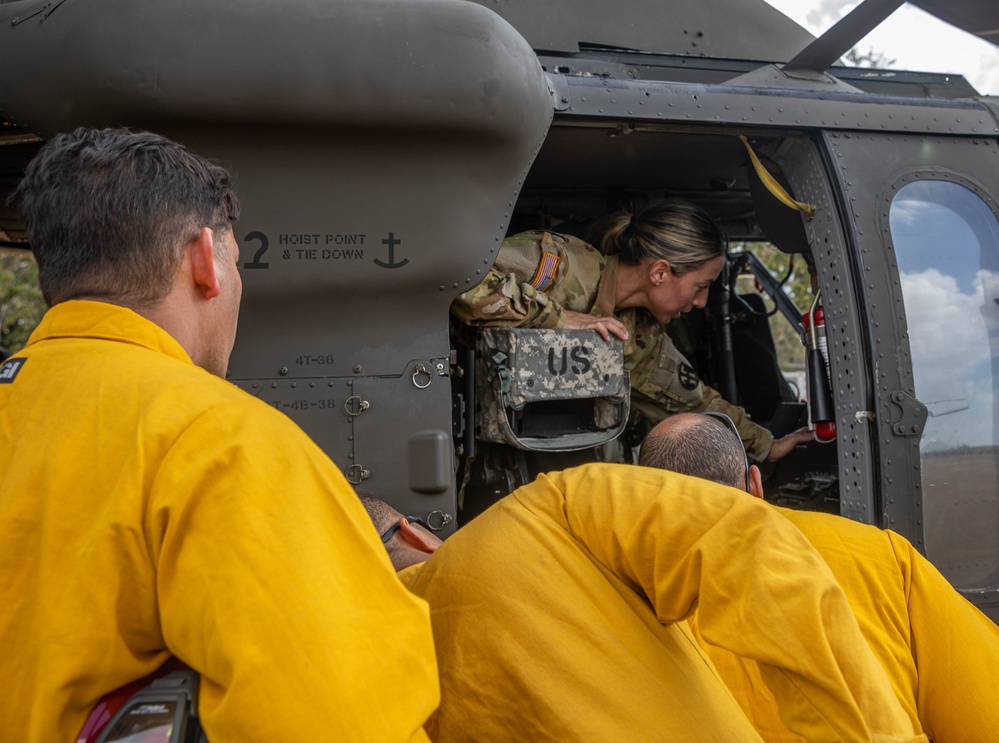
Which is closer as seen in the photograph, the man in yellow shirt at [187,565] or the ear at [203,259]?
the man in yellow shirt at [187,565]

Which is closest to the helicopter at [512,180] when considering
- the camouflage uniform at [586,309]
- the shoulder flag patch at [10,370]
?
the camouflage uniform at [586,309]

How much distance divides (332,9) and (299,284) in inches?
28.7

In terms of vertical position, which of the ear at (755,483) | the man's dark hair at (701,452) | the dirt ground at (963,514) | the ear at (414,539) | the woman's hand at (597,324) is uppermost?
the woman's hand at (597,324)

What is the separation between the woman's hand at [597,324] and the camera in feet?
10.3

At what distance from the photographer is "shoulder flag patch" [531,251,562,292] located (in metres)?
3.20

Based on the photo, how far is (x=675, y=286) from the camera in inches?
140

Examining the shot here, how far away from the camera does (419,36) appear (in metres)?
2.26

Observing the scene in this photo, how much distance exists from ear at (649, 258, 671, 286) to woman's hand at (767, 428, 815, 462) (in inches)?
36.1

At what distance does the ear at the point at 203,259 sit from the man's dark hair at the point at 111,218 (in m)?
0.01

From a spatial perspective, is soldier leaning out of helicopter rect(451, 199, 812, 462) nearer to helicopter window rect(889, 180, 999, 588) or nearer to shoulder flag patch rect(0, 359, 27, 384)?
helicopter window rect(889, 180, 999, 588)

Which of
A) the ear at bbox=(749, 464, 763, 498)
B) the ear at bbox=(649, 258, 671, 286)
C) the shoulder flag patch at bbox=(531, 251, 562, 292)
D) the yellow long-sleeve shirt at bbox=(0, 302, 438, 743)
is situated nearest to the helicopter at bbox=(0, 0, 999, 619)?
the shoulder flag patch at bbox=(531, 251, 562, 292)

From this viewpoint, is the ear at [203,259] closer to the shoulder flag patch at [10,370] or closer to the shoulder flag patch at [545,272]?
the shoulder flag patch at [10,370]

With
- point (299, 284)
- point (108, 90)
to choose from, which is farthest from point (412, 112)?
point (108, 90)

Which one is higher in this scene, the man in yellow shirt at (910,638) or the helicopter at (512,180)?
the helicopter at (512,180)
